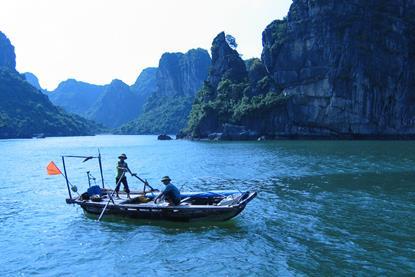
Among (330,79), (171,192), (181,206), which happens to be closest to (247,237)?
(181,206)

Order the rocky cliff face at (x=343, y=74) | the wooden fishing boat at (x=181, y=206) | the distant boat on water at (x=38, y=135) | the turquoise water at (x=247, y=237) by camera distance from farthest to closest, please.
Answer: the distant boat on water at (x=38, y=135)
the rocky cliff face at (x=343, y=74)
the wooden fishing boat at (x=181, y=206)
the turquoise water at (x=247, y=237)

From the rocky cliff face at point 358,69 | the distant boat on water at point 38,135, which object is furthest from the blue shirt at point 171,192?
the distant boat on water at point 38,135

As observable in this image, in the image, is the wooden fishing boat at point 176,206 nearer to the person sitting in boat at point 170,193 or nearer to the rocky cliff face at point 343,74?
→ the person sitting in boat at point 170,193

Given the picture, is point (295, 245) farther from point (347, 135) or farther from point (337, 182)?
point (347, 135)

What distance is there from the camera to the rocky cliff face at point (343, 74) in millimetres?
89750

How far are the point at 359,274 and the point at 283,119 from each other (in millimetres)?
89787

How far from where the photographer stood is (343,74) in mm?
91562

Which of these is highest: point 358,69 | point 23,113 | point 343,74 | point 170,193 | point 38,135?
point 358,69

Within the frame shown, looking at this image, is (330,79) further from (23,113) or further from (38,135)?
(23,113)

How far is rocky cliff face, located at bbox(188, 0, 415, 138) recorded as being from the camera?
294 feet

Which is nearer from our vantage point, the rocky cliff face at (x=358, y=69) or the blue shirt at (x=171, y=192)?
the blue shirt at (x=171, y=192)

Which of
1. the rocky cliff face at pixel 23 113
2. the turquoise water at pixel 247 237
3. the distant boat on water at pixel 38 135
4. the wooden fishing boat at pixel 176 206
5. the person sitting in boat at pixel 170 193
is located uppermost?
the rocky cliff face at pixel 23 113

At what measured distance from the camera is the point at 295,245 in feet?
49.0

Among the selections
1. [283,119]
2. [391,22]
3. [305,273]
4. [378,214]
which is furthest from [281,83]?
[305,273]
